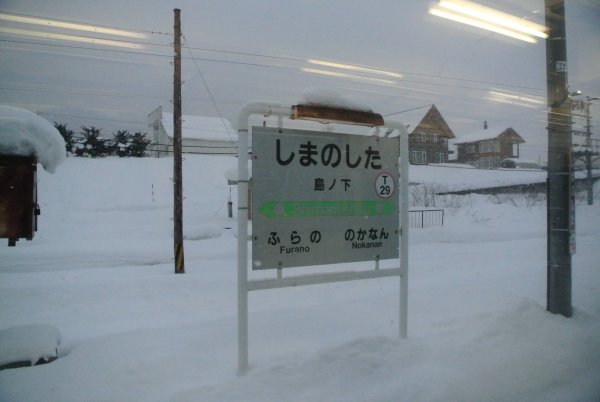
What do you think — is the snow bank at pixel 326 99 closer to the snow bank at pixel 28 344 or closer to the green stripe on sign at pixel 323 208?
the green stripe on sign at pixel 323 208

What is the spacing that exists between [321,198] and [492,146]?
1573 inches

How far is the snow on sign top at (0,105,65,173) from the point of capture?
2863 mm

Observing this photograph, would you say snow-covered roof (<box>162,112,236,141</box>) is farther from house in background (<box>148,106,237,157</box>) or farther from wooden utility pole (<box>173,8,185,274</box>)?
wooden utility pole (<box>173,8,185,274</box>)

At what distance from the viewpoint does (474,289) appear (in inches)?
218

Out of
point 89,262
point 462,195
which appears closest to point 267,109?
point 89,262

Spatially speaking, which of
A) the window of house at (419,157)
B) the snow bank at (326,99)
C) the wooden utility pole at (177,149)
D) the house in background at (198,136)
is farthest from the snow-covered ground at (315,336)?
the window of house at (419,157)

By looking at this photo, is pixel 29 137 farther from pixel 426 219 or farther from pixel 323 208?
pixel 426 219

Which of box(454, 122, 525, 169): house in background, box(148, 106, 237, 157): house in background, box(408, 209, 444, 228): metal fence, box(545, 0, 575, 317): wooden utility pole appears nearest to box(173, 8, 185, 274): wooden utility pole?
box(545, 0, 575, 317): wooden utility pole

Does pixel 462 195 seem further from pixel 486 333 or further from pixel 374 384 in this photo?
pixel 374 384

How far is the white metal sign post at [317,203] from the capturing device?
2971mm

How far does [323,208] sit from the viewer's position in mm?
3275

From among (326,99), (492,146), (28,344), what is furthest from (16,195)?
(492,146)

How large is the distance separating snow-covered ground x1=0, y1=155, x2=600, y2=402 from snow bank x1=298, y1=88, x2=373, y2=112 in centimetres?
224

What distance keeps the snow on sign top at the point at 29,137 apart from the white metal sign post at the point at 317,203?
1674 millimetres
